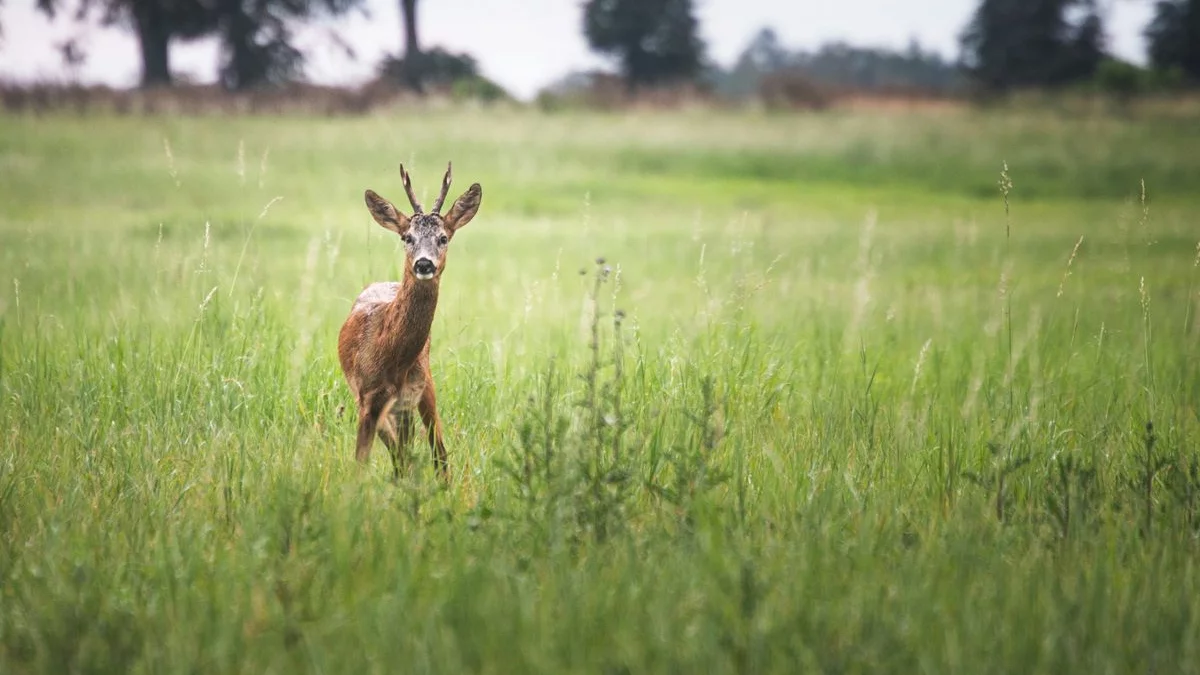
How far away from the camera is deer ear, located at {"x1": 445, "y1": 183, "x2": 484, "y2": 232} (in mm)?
4234

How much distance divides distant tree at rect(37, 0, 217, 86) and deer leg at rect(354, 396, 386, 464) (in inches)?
1220

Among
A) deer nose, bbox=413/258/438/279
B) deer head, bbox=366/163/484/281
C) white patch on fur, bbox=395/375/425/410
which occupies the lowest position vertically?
white patch on fur, bbox=395/375/425/410

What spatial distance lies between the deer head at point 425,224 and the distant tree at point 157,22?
1218 inches

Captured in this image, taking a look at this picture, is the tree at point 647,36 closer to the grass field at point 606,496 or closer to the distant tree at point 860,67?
the distant tree at point 860,67

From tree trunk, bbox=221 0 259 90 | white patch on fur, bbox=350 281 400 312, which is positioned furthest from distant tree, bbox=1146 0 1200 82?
white patch on fur, bbox=350 281 400 312

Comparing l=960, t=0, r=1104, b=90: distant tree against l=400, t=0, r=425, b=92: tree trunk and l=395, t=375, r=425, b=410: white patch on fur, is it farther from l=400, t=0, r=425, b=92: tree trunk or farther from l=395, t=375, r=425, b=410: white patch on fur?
l=395, t=375, r=425, b=410: white patch on fur

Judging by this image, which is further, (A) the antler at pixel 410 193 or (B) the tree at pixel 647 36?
(B) the tree at pixel 647 36

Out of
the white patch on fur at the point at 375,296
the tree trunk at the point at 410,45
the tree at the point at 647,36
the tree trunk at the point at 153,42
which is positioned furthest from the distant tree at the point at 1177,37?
the white patch on fur at the point at 375,296

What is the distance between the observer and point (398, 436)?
430 centimetres

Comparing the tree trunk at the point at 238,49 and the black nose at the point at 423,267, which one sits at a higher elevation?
the tree trunk at the point at 238,49

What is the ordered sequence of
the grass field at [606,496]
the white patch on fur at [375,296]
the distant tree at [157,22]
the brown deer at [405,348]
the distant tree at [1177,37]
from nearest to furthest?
the grass field at [606,496] < the brown deer at [405,348] < the white patch on fur at [375,296] < the distant tree at [157,22] < the distant tree at [1177,37]

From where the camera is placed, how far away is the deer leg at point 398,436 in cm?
417

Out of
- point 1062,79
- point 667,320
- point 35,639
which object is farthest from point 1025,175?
point 1062,79

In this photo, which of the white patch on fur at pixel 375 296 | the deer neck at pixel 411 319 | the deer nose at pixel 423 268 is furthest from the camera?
the white patch on fur at pixel 375 296
